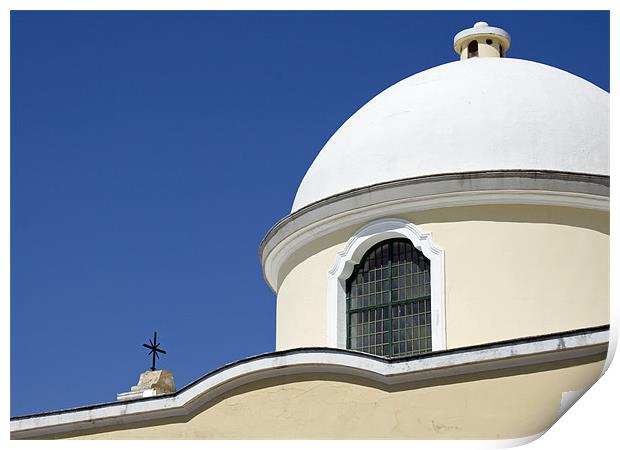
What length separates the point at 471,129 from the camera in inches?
668

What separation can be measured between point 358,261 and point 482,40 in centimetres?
431

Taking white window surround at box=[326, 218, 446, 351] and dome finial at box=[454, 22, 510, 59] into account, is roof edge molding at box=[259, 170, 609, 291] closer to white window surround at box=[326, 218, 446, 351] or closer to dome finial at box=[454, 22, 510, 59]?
white window surround at box=[326, 218, 446, 351]

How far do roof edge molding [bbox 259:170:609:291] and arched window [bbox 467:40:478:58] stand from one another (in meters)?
3.65

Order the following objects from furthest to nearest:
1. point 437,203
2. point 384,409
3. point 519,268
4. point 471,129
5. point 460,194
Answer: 1. point 471,129
2. point 437,203
3. point 460,194
4. point 519,268
5. point 384,409

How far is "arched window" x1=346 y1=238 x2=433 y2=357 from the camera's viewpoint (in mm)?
16406

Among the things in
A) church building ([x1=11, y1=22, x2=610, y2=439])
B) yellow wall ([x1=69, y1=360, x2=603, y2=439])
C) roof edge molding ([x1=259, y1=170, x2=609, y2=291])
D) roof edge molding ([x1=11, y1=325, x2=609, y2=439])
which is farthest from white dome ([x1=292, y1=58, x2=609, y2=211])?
yellow wall ([x1=69, y1=360, x2=603, y2=439])

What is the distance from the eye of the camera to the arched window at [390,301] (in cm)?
1641

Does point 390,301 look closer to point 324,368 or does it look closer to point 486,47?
point 324,368

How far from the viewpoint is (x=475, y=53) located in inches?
763

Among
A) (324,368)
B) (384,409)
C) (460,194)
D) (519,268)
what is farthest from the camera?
(460,194)

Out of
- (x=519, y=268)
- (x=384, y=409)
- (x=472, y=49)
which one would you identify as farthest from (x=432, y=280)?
(x=472, y=49)
